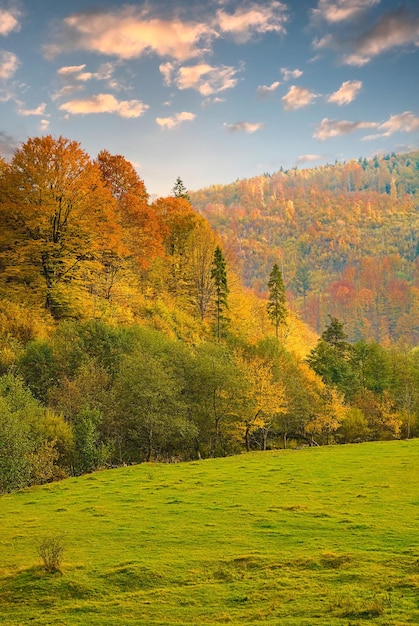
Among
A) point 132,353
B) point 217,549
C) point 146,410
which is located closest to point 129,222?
point 132,353

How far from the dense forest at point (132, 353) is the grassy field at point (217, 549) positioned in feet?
32.8

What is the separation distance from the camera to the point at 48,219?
60.9 metres

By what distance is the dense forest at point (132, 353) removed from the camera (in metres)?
48.0

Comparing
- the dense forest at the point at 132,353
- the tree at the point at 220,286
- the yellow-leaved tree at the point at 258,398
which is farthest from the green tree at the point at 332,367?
the yellow-leaved tree at the point at 258,398

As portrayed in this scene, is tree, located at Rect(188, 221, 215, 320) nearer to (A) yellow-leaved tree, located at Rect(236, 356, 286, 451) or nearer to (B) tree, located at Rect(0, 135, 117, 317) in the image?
(A) yellow-leaved tree, located at Rect(236, 356, 286, 451)

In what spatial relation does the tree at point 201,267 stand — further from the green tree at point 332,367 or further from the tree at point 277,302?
the green tree at point 332,367

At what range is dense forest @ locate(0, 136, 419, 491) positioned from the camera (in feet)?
157

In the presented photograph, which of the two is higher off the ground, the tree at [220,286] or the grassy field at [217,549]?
the tree at [220,286]

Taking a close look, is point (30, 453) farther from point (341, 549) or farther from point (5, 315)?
point (341, 549)

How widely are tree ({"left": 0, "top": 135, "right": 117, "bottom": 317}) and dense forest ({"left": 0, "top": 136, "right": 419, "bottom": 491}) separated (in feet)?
0.54

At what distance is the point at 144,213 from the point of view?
77.6m

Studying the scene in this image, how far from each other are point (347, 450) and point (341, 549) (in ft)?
115

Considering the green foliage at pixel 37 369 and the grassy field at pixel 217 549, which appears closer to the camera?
the grassy field at pixel 217 549

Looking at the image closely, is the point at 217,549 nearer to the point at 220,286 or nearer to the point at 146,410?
the point at 146,410
